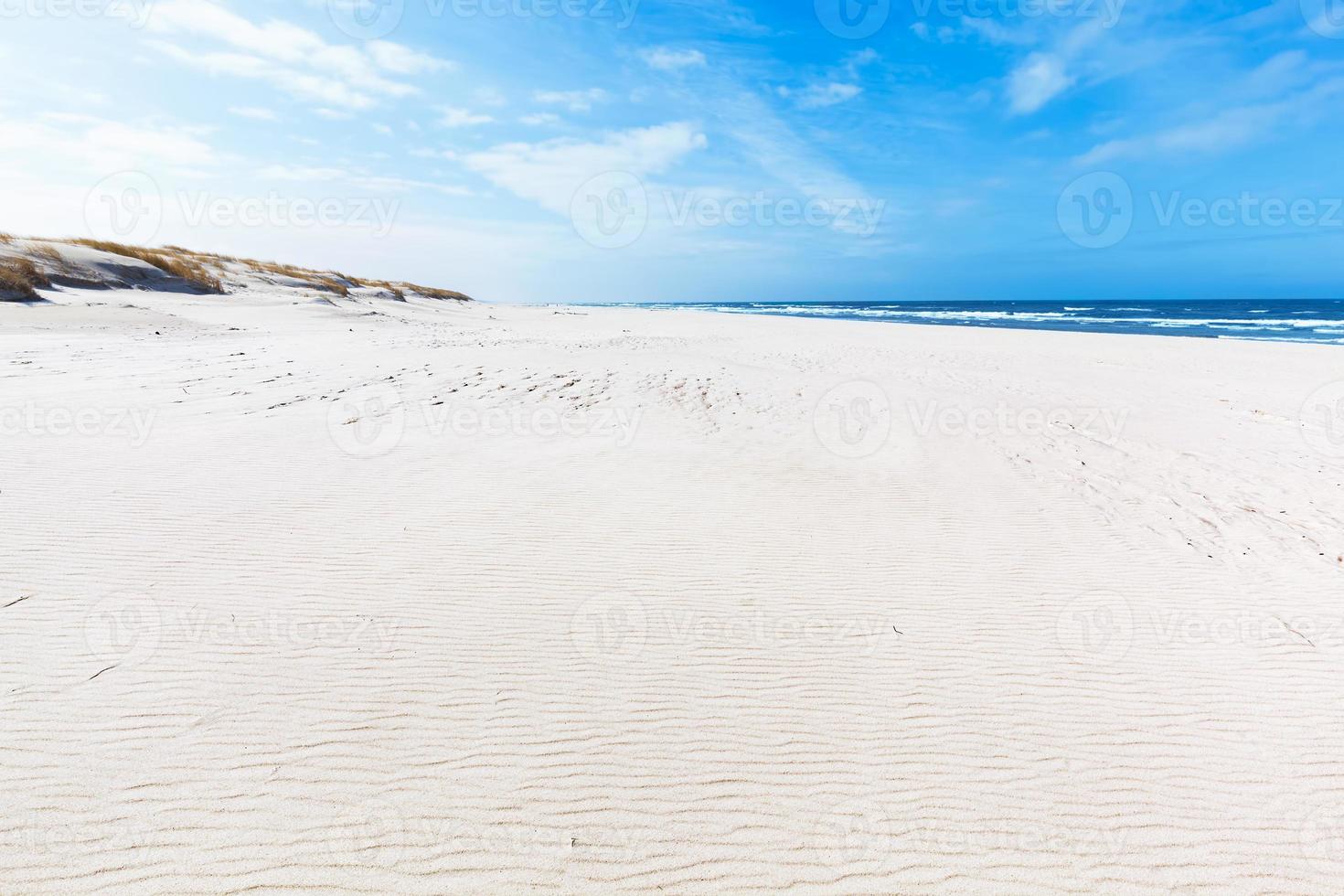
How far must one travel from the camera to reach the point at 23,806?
7.83 ft

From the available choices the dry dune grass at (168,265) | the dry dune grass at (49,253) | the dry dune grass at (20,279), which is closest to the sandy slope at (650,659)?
the dry dune grass at (20,279)

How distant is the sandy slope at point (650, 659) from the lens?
2494 mm

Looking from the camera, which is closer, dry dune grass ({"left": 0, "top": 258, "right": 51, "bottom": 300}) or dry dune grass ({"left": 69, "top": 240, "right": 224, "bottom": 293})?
dry dune grass ({"left": 0, "top": 258, "right": 51, "bottom": 300})

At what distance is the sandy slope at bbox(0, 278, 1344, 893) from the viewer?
2494mm

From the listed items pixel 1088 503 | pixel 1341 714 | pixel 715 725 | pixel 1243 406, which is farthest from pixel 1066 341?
pixel 715 725

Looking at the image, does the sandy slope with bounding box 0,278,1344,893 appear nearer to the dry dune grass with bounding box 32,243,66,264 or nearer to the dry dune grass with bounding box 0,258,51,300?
the dry dune grass with bounding box 0,258,51,300

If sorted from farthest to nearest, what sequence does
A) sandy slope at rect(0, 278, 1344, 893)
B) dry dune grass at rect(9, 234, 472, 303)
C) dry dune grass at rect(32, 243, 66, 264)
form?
dry dune grass at rect(9, 234, 472, 303) < dry dune grass at rect(32, 243, 66, 264) < sandy slope at rect(0, 278, 1344, 893)

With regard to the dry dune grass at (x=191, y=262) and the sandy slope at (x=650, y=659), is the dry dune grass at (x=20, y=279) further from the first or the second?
the sandy slope at (x=650, y=659)

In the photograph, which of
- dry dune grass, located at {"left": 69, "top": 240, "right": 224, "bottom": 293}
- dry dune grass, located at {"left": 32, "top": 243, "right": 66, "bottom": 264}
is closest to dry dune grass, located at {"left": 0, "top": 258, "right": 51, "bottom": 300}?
dry dune grass, located at {"left": 32, "top": 243, "right": 66, "bottom": 264}

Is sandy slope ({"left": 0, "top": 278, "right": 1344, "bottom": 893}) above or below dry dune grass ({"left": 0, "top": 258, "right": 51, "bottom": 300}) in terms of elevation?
below

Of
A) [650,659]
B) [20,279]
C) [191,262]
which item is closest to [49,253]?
[20,279]

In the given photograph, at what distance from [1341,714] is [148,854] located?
6.11m

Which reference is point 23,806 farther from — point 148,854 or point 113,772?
point 148,854

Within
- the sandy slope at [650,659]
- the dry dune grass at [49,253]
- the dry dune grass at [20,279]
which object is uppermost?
the dry dune grass at [49,253]
